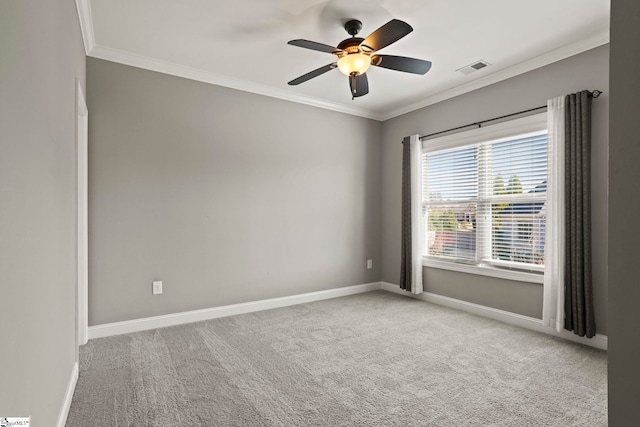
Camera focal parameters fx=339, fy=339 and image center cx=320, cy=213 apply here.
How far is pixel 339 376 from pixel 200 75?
3218mm

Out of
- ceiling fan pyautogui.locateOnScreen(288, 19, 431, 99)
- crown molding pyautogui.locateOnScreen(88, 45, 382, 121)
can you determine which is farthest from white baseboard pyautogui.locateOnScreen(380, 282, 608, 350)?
crown molding pyautogui.locateOnScreen(88, 45, 382, 121)

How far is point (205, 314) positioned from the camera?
11.9 ft

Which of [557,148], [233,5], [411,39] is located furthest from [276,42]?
[557,148]

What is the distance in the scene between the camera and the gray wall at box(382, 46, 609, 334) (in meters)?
2.88

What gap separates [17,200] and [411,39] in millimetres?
2972

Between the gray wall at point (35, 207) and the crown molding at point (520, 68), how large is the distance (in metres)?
3.74

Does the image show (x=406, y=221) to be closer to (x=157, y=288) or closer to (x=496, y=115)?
(x=496, y=115)

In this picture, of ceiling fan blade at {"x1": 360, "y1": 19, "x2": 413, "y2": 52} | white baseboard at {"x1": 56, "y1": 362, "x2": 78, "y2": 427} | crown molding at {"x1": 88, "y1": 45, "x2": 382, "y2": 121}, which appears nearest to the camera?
white baseboard at {"x1": 56, "y1": 362, "x2": 78, "y2": 427}

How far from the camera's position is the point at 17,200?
3.71ft

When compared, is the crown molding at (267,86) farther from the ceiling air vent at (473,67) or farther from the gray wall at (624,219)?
the gray wall at (624,219)

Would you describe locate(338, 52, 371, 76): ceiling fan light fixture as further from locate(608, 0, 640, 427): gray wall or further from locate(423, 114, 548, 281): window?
locate(608, 0, 640, 427): gray wall

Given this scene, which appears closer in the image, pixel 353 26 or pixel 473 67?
pixel 353 26

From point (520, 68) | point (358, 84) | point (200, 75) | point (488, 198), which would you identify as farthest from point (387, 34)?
point (488, 198)

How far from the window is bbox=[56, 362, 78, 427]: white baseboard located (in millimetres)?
3778
